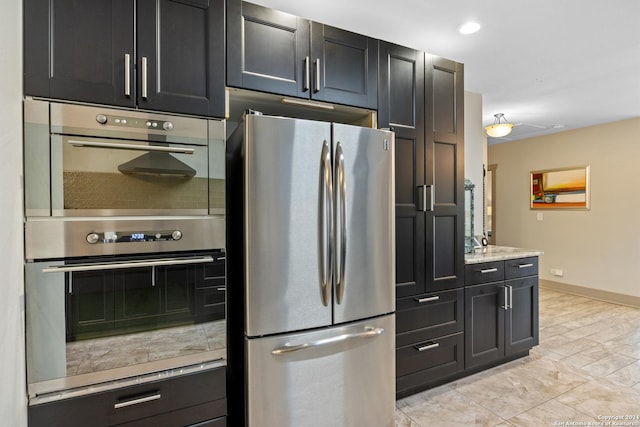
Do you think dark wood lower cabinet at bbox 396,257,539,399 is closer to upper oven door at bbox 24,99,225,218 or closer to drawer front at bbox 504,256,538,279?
drawer front at bbox 504,256,538,279

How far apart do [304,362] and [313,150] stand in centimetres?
103

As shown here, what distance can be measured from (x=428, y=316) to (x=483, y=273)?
0.65 meters

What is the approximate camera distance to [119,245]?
141 cm

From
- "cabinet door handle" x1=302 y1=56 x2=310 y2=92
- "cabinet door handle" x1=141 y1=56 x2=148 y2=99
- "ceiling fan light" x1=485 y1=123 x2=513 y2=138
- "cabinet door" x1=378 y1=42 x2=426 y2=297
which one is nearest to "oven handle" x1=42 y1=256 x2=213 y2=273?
"cabinet door handle" x1=141 y1=56 x2=148 y2=99

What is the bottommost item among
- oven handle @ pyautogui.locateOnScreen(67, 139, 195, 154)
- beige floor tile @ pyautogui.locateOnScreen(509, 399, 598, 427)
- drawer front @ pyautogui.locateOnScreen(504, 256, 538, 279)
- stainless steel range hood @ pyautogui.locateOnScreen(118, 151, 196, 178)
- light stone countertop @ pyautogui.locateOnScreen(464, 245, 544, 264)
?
beige floor tile @ pyautogui.locateOnScreen(509, 399, 598, 427)

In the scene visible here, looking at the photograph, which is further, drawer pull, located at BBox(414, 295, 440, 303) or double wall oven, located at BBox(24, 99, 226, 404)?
drawer pull, located at BBox(414, 295, 440, 303)

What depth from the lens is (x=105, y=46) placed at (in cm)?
141

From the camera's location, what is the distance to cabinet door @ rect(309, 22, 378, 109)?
1883 mm

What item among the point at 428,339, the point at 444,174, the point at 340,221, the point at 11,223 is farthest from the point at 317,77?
the point at 428,339

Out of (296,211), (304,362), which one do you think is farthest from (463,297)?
(296,211)

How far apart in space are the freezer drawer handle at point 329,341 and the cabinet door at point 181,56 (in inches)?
46.2

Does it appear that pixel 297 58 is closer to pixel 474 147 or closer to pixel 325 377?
pixel 325 377

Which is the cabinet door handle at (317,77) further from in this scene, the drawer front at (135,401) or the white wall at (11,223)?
the drawer front at (135,401)

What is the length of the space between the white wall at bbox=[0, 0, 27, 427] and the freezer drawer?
0.82 meters
